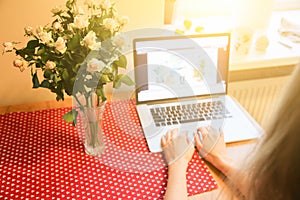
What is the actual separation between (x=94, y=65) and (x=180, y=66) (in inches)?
19.6

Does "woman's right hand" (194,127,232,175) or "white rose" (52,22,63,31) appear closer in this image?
"white rose" (52,22,63,31)

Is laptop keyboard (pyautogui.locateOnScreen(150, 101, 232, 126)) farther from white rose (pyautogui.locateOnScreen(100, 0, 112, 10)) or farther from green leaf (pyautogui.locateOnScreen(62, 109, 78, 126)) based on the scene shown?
white rose (pyautogui.locateOnScreen(100, 0, 112, 10))

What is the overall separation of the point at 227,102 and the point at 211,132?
21 centimetres

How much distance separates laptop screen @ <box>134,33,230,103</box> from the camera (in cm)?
119

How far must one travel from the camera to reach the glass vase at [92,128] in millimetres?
975

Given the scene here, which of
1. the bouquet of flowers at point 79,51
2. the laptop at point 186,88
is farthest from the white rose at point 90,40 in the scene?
the laptop at point 186,88

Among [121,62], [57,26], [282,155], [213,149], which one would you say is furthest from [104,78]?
[282,155]

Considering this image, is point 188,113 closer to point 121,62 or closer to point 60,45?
point 121,62

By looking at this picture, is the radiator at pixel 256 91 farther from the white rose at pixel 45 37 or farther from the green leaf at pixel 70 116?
the white rose at pixel 45 37

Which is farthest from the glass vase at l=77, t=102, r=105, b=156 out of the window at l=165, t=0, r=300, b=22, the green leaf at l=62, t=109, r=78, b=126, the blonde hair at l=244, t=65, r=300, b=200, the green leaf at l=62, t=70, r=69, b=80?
the window at l=165, t=0, r=300, b=22

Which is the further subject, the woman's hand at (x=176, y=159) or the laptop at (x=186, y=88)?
the laptop at (x=186, y=88)

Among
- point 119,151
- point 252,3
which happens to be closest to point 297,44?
point 252,3

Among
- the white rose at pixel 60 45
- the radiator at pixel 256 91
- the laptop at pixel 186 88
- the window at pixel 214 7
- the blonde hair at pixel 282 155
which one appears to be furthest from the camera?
the radiator at pixel 256 91

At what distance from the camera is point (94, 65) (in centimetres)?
83
